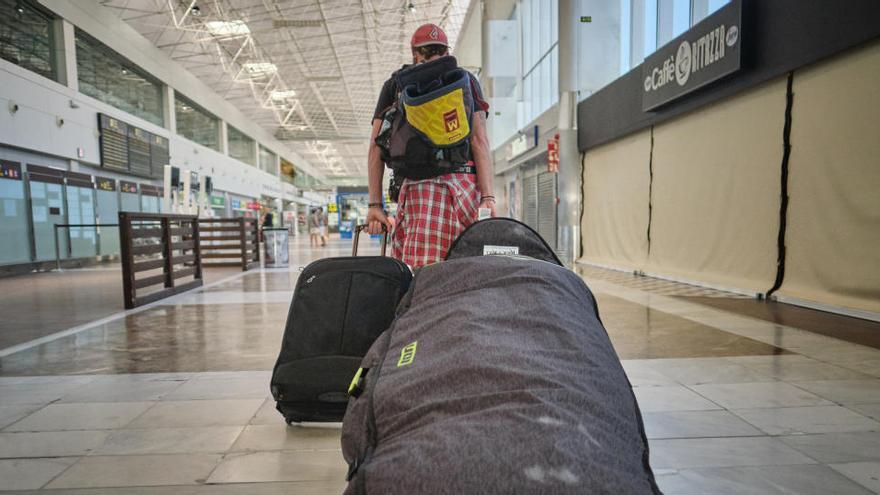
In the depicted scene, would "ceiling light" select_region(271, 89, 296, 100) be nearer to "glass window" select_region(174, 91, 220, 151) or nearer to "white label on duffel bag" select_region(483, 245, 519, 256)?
"glass window" select_region(174, 91, 220, 151)

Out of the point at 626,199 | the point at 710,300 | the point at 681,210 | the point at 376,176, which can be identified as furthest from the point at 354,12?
the point at 376,176

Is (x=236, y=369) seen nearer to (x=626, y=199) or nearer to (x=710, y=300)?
(x=710, y=300)

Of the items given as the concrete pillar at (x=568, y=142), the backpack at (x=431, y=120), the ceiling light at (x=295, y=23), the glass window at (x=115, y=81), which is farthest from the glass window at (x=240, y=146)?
the backpack at (x=431, y=120)

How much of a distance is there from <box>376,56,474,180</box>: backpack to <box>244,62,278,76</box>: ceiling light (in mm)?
22901

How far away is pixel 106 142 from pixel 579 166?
1332 cm

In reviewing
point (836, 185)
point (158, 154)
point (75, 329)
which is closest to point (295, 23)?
point (158, 154)

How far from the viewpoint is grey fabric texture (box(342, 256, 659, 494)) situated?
769 millimetres

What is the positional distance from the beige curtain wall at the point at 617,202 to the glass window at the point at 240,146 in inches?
900

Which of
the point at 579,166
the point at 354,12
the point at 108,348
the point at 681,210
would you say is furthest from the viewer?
the point at 354,12

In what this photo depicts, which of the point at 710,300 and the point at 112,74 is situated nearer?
the point at 710,300

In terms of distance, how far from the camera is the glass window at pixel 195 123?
823 inches

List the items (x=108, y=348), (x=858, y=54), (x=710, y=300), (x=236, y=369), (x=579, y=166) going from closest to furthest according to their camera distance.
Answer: (x=236, y=369), (x=108, y=348), (x=858, y=54), (x=710, y=300), (x=579, y=166)

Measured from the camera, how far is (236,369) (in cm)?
293

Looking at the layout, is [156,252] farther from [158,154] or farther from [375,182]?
[158,154]
